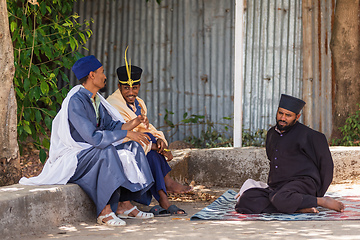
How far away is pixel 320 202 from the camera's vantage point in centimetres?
482

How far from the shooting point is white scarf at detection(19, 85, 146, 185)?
4586mm

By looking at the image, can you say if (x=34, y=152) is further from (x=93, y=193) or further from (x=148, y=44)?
(x=93, y=193)

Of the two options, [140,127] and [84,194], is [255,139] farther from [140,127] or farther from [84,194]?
[84,194]

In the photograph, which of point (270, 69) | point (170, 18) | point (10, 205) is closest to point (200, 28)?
point (170, 18)

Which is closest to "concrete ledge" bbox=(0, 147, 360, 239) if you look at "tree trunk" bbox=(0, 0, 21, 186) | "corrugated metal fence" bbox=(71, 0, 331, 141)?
"tree trunk" bbox=(0, 0, 21, 186)

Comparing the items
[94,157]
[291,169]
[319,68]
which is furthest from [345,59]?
[94,157]

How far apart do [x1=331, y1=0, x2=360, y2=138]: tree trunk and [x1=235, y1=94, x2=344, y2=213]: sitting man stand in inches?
111

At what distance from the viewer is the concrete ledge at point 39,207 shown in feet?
12.7

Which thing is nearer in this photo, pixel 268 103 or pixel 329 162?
pixel 329 162

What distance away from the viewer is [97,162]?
4.54m

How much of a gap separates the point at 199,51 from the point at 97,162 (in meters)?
4.18

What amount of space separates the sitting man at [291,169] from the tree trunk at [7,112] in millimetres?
2163

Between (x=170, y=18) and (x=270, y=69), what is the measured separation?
5.94 feet

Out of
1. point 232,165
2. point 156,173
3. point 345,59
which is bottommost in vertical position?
point 232,165
